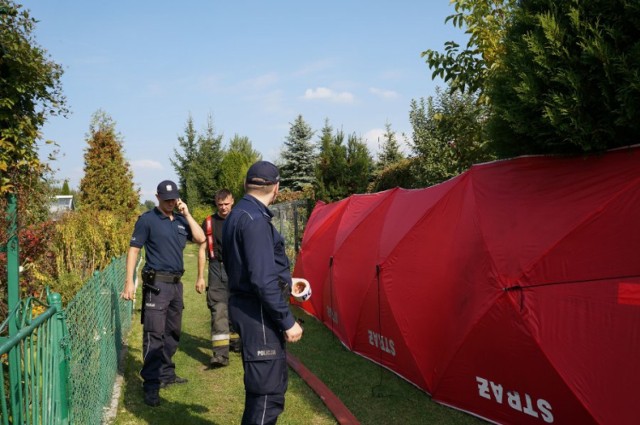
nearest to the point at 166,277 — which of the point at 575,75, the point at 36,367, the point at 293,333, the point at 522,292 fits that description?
the point at 293,333

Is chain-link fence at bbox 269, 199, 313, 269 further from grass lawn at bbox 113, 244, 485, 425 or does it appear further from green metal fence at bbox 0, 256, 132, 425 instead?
green metal fence at bbox 0, 256, 132, 425

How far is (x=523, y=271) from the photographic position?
4.18 meters

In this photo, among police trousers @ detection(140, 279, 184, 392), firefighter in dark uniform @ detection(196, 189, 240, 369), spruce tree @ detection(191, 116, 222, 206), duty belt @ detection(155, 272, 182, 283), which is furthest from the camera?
spruce tree @ detection(191, 116, 222, 206)

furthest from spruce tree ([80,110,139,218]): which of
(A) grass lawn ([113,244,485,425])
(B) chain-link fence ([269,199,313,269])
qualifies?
(A) grass lawn ([113,244,485,425])

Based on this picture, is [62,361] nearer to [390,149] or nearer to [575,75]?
[575,75]

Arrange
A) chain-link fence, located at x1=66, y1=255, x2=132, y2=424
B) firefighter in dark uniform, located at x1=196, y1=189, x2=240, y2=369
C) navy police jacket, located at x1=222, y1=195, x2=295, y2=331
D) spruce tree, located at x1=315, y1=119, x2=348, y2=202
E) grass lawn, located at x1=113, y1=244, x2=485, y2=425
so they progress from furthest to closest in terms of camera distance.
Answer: spruce tree, located at x1=315, y1=119, x2=348, y2=202, firefighter in dark uniform, located at x1=196, y1=189, x2=240, y2=369, grass lawn, located at x1=113, y1=244, x2=485, y2=425, chain-link fence, located at x1=66, y1=255, x2=132, y2=424, navy police jacket, located at x1=222, y1=195, x2=295, y2=331

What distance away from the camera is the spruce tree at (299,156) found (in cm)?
2862

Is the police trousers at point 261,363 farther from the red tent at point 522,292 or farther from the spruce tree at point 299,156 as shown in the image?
the spruce tree at point 299,156

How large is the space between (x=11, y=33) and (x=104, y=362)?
3.13 m

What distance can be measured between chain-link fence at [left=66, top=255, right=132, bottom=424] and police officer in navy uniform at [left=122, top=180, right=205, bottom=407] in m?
0.36

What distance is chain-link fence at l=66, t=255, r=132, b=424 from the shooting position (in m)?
3.57

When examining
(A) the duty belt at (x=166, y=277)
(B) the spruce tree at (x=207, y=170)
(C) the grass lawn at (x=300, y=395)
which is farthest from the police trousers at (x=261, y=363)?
(B) the spruce tree at (x=207, y=170)

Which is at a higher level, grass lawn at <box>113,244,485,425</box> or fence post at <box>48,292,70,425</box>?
fence post at <box>48,292,70,425</box>

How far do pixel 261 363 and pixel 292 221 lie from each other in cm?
1356
